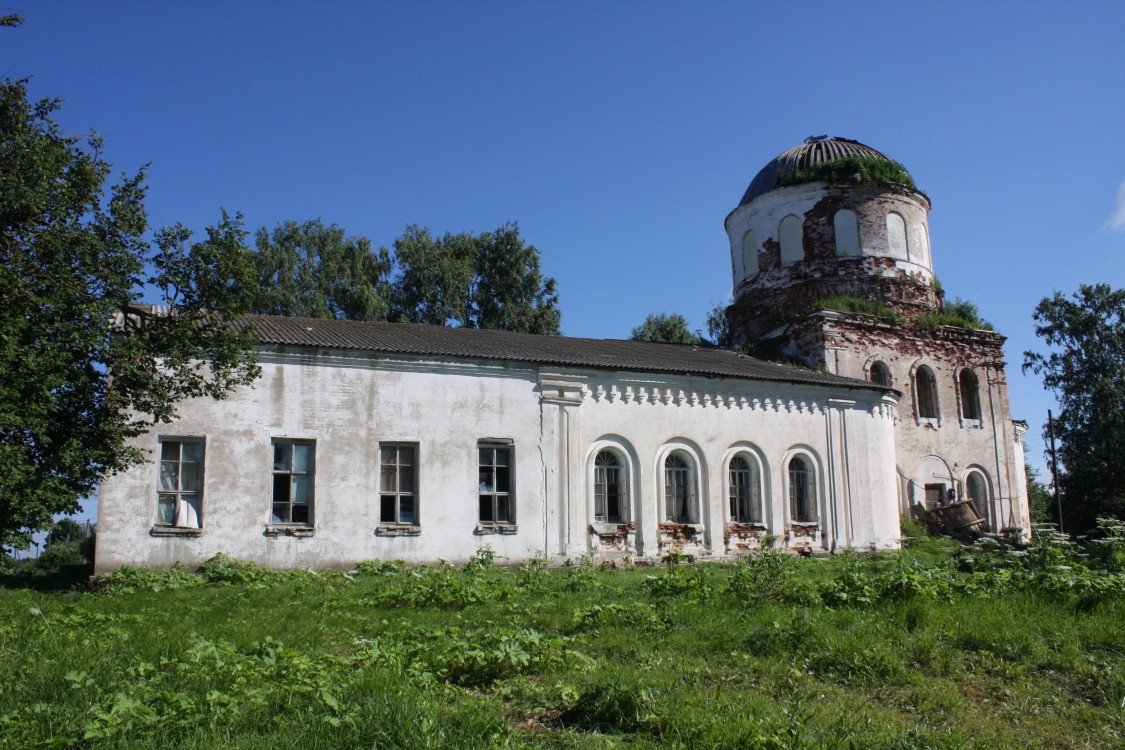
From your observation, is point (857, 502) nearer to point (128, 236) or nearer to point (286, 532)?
point (286, 532)

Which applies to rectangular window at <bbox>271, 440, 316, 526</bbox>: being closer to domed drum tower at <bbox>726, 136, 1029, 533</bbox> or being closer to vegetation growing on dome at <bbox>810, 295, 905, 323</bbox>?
domed drum tower at <bbox>726, 136, 1029, 533</bbox>

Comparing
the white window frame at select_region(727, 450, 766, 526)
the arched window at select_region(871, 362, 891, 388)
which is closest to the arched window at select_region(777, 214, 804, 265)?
the arched window at select_region(871, 362, 891, 388)

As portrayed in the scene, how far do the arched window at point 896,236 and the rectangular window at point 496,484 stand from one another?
578 inches

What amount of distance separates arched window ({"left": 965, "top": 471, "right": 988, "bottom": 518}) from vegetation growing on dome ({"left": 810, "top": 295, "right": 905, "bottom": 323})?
15.7 ft

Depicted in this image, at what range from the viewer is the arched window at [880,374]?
24453 mm

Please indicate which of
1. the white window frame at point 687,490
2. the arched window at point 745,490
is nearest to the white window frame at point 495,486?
the white window frame at point 687,490

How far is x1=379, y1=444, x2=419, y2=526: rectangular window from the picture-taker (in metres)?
16.3

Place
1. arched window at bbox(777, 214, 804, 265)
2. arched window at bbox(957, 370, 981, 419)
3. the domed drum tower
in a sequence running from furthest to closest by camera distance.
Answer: arched window at bbox(777, 214, 804, 265)
arched window at bbox(957, 370, 981, 419)
the domed drum tower

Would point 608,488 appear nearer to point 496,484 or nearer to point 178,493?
point 496,484

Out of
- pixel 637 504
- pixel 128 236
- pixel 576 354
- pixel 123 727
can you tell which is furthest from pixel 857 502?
pixel 123 727

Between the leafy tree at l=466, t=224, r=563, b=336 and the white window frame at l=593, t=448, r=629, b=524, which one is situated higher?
the leafy tree at l=466, t=224, r=563, b=336

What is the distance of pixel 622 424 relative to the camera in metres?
18.3

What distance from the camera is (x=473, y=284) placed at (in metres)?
35.0

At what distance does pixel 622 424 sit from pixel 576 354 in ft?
6.08
